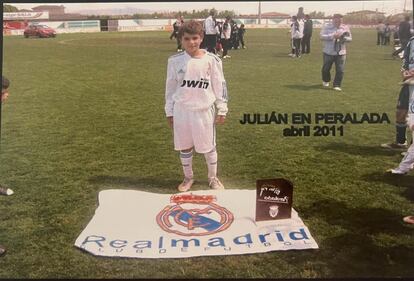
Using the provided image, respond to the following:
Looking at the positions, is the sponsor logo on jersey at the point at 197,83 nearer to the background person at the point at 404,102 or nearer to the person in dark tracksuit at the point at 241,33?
the person in dark tracksuit at the point at 241,33

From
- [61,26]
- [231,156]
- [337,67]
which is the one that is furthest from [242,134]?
[61,26]

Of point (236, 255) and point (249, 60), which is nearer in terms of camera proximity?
point (236, 255)

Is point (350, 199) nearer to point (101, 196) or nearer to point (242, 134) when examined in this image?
point (242, 134)

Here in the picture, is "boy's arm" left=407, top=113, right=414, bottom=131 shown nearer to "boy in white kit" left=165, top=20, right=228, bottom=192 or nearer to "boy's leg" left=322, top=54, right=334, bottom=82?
"boy's leg" left=322, top=54, right=334, bottom=82

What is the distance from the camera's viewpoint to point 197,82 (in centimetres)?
266

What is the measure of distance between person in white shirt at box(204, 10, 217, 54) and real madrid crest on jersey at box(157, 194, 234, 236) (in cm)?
90

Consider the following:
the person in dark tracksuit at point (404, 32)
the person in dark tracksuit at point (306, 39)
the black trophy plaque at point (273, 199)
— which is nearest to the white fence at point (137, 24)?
the person in dark tracksuit at point (306, 39)

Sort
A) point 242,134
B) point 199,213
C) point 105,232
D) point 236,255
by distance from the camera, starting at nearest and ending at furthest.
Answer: point 236,255
point 105,232
point 199,213
point 242,134

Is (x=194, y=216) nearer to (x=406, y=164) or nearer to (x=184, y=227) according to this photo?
(x=184, y=227)

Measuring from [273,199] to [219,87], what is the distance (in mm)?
695

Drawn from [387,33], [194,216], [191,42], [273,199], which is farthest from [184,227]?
[387,33]

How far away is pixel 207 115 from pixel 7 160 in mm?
1182

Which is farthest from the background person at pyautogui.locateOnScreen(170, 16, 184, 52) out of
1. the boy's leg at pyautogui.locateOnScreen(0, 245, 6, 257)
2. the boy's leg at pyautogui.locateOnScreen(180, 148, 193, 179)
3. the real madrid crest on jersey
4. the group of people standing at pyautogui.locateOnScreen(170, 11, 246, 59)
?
the boy's leg at pyautogui.locateOnScreen(0, 245, 6, 257)

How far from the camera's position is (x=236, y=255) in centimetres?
228
